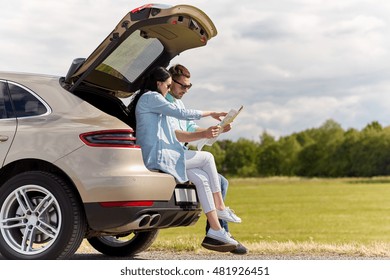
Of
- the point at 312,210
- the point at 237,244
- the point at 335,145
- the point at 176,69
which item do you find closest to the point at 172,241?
the point at 237,244

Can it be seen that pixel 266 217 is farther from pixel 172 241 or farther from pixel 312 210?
pixel 172 241

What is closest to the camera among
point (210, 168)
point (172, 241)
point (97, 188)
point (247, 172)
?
point (97, 188)

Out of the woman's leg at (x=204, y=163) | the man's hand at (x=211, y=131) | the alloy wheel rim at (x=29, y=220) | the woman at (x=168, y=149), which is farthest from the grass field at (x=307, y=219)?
the alloy wheel rim at (x=29, y=220)

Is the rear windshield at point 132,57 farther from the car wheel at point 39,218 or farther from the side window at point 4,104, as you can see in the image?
the car wheel at point 39,218

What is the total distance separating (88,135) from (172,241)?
3.02 meters

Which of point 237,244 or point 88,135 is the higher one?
point 88,135

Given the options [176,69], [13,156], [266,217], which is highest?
[176,69]

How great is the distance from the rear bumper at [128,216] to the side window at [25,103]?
101cm

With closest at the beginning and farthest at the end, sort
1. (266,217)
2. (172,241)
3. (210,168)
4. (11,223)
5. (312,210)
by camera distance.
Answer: (11,223) → (210,168) → (172,241) → (266,217) → (312,210)

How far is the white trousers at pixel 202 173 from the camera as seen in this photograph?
254 inches

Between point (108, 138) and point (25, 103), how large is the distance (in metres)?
0.93

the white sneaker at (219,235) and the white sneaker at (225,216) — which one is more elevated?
the white sneaker at (225,216)

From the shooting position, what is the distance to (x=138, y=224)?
581cm

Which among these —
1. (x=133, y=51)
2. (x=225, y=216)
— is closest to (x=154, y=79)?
(x=133, y=51)
